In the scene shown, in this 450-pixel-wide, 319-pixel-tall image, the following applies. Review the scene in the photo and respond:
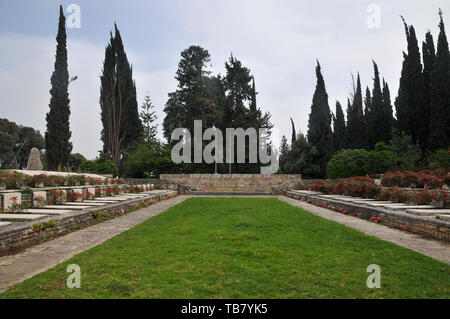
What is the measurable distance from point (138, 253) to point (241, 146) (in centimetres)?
2234

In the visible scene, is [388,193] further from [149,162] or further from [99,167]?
[99,167]

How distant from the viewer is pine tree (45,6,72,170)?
71.5 feet

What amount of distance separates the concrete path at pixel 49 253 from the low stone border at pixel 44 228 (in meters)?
0.17

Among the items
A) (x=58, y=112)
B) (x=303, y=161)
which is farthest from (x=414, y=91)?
(x=58, y=112)

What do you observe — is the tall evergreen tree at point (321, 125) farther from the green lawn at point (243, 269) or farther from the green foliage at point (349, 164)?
the green lawn at point (243, 269)

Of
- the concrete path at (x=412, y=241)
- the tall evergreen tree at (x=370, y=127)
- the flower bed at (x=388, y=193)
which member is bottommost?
the concrete path at (x=412, y=241)

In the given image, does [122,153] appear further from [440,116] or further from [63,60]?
[440,116]

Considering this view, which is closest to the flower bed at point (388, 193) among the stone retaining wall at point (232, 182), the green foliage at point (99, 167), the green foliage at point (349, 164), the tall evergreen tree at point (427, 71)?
the green foliage at point (349, 164)

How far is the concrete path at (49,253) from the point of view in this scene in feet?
11.2

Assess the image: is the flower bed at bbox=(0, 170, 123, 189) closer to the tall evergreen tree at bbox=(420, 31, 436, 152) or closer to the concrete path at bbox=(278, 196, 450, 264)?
the concrete path at bbox=(278, 196, 450, 264)

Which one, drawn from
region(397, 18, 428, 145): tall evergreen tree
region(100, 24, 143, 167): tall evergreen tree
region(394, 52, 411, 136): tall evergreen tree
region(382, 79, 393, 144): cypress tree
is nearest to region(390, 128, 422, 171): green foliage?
region(394, 52, 411, 136): tall evergreen tree

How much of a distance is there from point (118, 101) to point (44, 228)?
26823 millimetres
